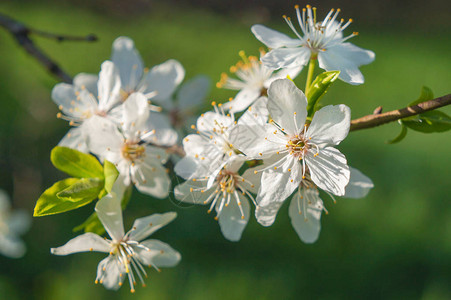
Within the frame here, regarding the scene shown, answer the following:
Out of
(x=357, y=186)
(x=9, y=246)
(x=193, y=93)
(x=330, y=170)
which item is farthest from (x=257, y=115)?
(x=9, y=246)

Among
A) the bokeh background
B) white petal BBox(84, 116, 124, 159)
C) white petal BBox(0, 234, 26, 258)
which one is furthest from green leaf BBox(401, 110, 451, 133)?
white petal BBox(0, 234, 26, 258)

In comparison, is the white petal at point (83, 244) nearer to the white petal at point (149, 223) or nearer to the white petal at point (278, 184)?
the white petal at point (149, 223)

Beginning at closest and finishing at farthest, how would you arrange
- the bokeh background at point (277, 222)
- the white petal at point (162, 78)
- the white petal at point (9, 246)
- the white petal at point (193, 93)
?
1. the white petal at point (162, 78)
2. the white petal at point (193, 93)
3. the white petal at point (9, 246)
4. the bokeh background at point (277, 222)

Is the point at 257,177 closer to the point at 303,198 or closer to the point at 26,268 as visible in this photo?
the point at 303,198

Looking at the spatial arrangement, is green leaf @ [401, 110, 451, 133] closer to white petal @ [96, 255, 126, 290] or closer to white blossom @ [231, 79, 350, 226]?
white blossom @ [231, 79, 350, 226]

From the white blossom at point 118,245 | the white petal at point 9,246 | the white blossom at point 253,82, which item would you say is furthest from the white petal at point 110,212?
the white petal at point 9,246

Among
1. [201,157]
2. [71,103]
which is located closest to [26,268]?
[71,103]

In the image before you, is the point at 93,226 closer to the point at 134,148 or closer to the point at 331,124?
the point at 134,148
